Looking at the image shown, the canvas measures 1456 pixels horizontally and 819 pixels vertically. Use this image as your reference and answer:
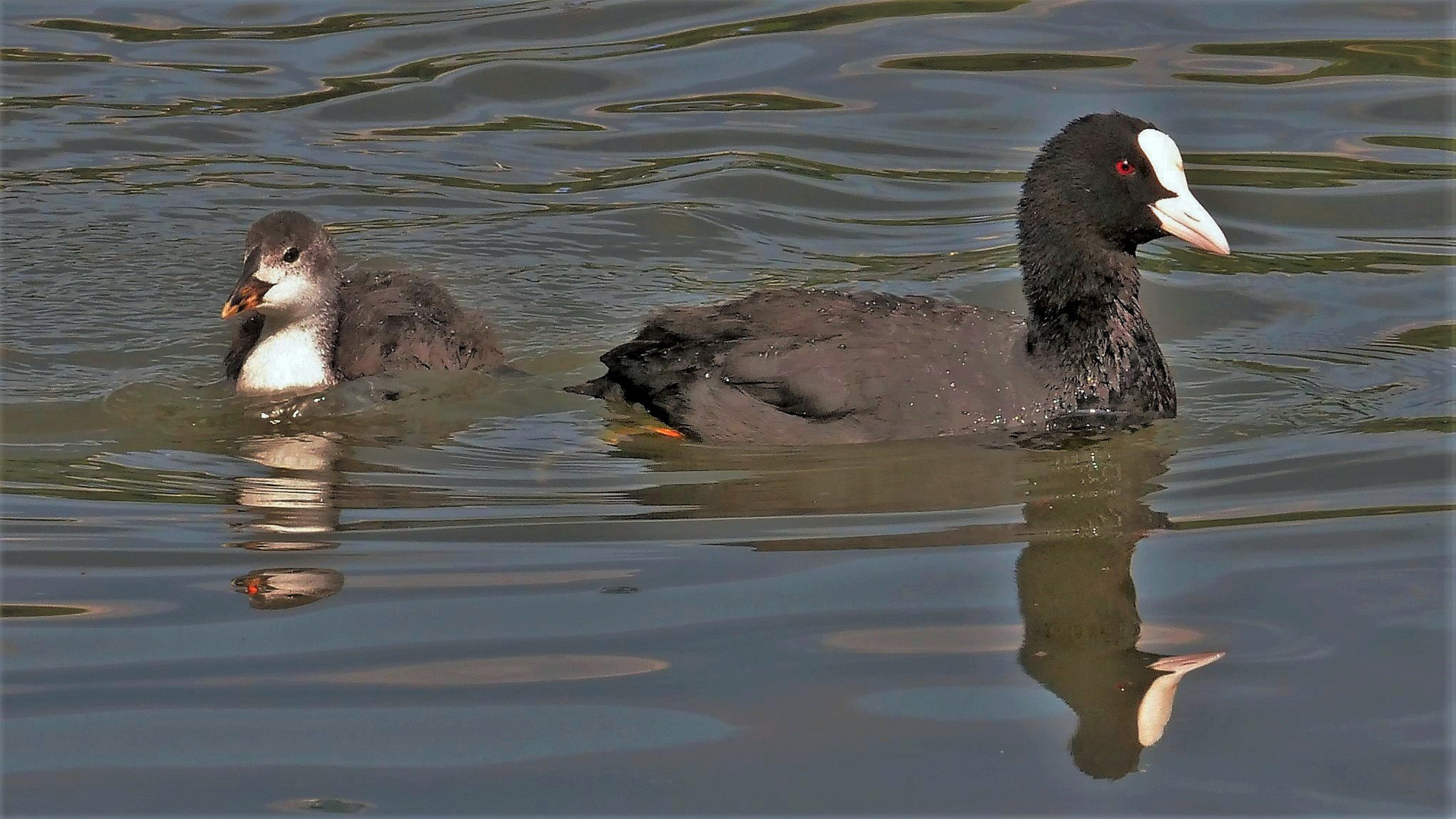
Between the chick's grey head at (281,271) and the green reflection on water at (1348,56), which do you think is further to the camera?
the green reflection on water at (1348,56)

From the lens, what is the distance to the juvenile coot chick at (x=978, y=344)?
646 cm

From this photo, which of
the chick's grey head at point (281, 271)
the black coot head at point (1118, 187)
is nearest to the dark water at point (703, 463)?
the chick's grey head at point (281, 271)

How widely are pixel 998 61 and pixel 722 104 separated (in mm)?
1954

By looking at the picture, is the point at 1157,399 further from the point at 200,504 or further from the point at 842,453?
the point at 200,504

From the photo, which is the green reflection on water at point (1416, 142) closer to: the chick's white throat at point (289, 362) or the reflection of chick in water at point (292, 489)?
the chick's white throat at point (289, 362)

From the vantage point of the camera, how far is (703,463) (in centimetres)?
642

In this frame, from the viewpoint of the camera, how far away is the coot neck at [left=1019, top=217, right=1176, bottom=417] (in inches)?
266

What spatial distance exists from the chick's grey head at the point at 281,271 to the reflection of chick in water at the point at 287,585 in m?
2.52

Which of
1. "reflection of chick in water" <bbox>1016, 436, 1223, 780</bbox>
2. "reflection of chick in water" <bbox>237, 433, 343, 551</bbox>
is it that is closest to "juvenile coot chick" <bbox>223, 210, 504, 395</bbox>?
"reflection of chick in water" <bbox>237, 433, 343, 551</bbox>

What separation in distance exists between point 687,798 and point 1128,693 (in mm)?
1137

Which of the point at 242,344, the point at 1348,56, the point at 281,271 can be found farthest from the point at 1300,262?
the point at 242,344

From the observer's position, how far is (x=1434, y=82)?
11344mm

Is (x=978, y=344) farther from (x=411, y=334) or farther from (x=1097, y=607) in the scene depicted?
(x=411, y=334)

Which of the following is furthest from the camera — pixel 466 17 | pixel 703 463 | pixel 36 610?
pixel 466 17
